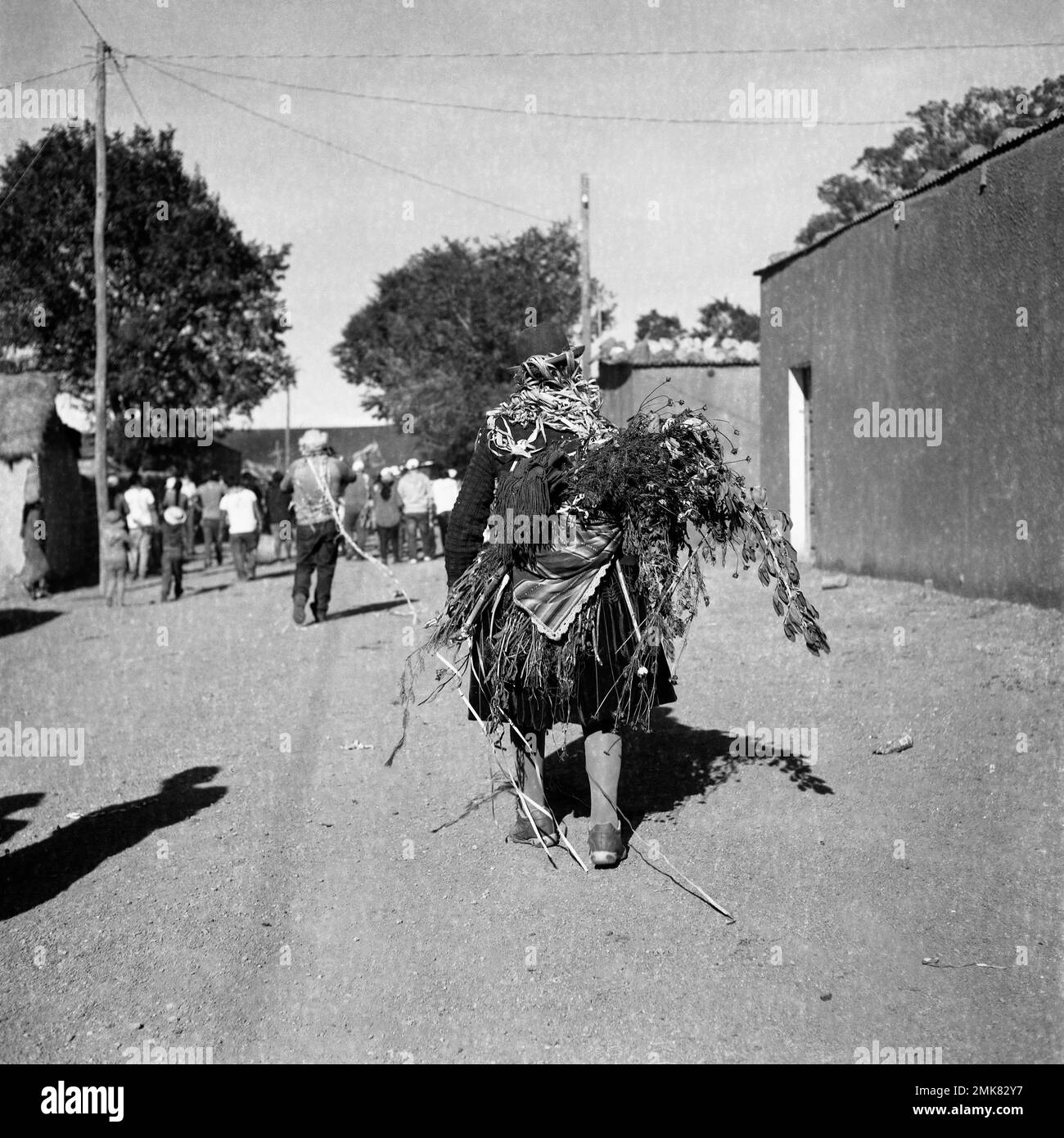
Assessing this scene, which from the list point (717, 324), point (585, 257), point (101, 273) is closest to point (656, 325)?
point (717, 324)

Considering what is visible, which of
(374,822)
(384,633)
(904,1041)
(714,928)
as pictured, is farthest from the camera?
(384,633)

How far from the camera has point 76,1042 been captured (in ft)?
11.7

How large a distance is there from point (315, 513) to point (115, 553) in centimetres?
481

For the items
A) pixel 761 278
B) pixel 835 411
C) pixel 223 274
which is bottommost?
pixel 835 411

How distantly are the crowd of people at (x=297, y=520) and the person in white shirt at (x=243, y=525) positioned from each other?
1 centimetres

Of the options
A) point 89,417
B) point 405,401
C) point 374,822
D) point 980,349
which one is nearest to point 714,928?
point 374,822

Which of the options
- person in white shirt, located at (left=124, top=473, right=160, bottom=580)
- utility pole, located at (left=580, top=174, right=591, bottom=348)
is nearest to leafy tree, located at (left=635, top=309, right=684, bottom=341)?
utility pole, located at (left=580, top=174, right=591, bottom=348)

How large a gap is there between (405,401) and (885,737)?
34277mm

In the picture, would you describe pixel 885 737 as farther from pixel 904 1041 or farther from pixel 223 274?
pixel 223 274

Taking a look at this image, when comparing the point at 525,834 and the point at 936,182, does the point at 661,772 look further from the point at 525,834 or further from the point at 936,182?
the point at 936,182

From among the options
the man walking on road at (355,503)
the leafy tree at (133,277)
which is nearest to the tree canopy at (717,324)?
the leafy tree at (133,277)

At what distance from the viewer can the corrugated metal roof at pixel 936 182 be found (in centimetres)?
950

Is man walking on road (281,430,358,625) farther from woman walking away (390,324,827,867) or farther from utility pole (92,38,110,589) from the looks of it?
woman walking away (390,324,827,867)

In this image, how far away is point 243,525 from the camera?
18328 mm
